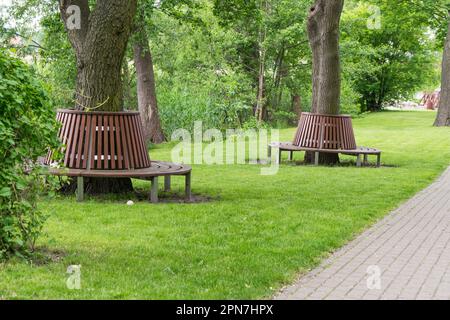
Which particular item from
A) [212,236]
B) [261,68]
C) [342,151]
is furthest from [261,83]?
[212,236]

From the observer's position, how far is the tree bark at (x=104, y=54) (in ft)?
32.0

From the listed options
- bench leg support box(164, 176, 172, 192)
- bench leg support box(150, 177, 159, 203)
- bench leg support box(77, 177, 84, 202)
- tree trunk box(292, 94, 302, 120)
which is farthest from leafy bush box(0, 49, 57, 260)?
tree trunk box(292, 94, 302, 120)

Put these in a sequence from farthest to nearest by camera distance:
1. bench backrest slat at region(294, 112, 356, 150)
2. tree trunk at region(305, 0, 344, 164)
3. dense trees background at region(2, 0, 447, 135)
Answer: dense trees background at region(2, 0, 447, 135) < bench backrest slat at region(294, 112, 356, 150) < tree trunk at region(305, 0, 344, 164)

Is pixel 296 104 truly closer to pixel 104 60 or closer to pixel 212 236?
pixel 104 60

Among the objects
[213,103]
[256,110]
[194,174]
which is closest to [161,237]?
[194,174]

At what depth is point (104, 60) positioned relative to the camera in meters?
9.98

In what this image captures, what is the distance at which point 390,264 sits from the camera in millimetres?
6609

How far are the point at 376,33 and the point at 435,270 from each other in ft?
136

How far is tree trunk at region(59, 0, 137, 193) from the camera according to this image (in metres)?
9.75

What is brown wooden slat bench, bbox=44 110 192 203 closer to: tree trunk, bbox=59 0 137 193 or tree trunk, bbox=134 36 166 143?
tree trunk, bbox=59 0 137 193

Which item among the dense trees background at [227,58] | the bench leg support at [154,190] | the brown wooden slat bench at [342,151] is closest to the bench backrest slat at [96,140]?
the bench leg support at [154,190]

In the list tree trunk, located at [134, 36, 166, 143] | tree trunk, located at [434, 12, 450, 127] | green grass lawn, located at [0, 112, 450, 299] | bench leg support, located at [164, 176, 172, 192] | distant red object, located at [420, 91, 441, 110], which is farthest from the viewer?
distant red object, located at [420, 91, 441, 110]

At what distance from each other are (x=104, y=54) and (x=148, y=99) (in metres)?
12.6

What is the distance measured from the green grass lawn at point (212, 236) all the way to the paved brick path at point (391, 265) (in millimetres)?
208
